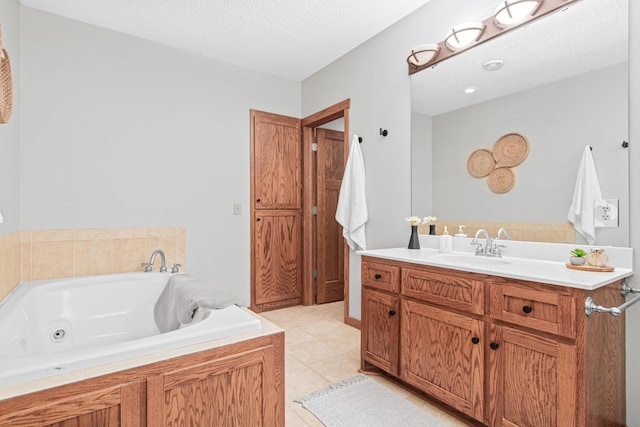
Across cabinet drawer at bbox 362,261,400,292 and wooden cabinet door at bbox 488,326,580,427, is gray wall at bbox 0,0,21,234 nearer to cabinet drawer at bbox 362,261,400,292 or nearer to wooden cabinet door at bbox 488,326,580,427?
cabinet drawer at bbox 362,261,400,292

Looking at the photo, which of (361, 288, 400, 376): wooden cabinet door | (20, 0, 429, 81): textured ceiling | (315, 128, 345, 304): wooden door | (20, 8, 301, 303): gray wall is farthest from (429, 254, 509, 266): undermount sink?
(20, 8, 301, 303): gray wall

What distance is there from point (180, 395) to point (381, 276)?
4.28 ft

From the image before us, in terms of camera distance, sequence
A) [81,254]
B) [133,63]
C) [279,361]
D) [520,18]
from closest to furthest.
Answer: [279,361] < [520,18] < [81,254] < [133,63]

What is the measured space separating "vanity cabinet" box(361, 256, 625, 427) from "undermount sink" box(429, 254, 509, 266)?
20 cm

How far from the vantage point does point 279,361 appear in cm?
Answer: 135

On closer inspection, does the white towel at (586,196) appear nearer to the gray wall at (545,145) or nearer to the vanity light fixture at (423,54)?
the gray wall at (545,145)

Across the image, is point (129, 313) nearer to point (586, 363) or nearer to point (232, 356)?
point (232, 356)

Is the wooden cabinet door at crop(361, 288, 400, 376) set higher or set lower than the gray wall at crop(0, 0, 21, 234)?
lower

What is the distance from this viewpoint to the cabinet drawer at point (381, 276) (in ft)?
6.55

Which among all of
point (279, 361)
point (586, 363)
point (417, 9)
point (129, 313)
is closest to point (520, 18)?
point (417, 9)

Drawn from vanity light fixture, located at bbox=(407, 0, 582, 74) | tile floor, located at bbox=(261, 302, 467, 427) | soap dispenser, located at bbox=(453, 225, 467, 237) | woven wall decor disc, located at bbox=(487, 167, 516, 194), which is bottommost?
tile floor, located at bbox=(261, 302, 467, 427)

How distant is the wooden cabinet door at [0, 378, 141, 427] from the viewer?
0.92 metres

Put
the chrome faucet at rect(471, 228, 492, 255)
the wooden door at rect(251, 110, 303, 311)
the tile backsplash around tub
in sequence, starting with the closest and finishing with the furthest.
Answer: the chrome faucet at rect(471, 228, 492, 255) < the tile backsplash around tub < the wooden door at rect(251, 110, 303, 311)

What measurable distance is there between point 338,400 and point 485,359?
82cm
